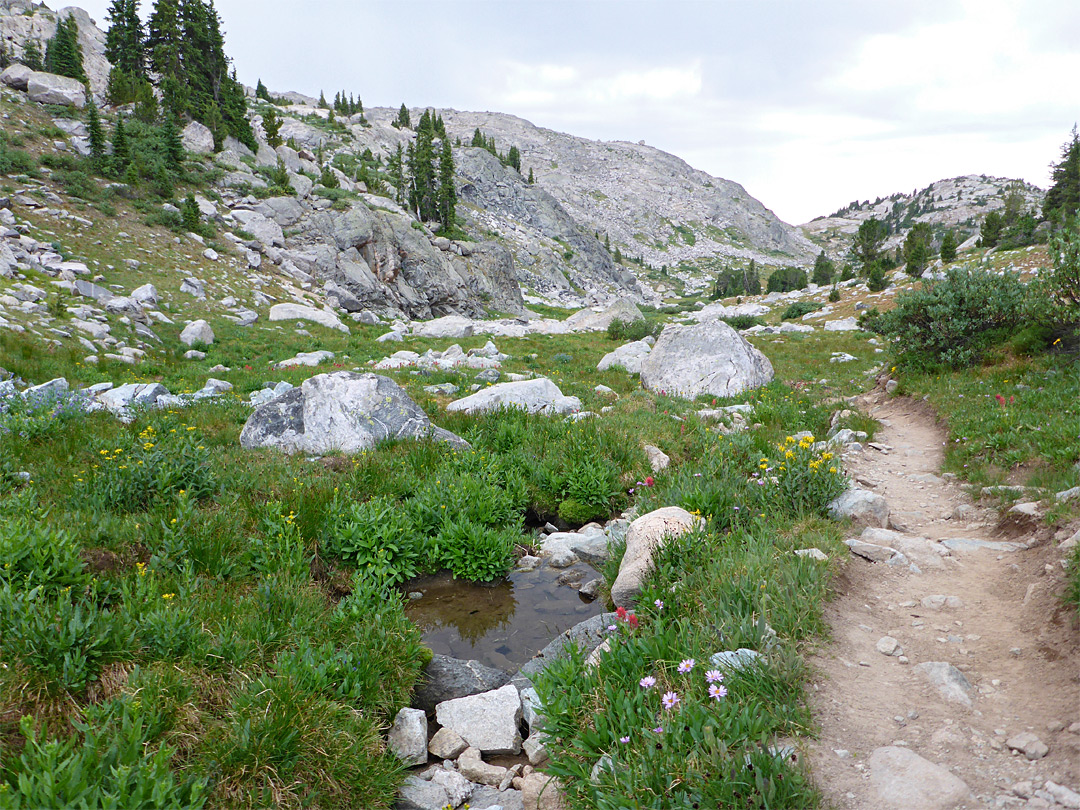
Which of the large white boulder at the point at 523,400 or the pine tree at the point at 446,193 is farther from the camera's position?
the pine tree at the point at 446,193

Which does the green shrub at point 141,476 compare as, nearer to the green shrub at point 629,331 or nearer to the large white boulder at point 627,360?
the large white boulder at point 627,360

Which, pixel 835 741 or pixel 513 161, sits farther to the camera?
pixel 513 161

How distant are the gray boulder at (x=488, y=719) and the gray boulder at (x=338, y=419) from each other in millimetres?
5502

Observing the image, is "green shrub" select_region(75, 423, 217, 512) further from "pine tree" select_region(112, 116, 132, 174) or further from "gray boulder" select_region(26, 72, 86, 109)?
"gray boulder" select_region(26, 72, 86, 109)

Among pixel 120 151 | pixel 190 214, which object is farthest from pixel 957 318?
pixel 120 151

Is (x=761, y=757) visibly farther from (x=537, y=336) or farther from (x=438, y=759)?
(x=537, y=336)

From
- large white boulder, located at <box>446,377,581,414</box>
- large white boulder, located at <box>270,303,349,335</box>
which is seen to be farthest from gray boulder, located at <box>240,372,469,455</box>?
large white boulder, located at <box>270,303,349,335</box>

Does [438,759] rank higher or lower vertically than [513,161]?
lower

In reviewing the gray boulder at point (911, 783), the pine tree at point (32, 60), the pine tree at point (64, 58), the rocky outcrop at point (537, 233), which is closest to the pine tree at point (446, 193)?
the rocky outcrop at point (537, 233)

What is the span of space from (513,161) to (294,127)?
193 ft

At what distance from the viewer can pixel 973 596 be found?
480 cm

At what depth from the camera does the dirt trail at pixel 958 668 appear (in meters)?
3.02

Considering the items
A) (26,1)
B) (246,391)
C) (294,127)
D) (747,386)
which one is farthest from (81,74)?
(747,386)

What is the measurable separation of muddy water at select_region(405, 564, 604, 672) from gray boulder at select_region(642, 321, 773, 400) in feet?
32.1
